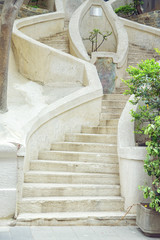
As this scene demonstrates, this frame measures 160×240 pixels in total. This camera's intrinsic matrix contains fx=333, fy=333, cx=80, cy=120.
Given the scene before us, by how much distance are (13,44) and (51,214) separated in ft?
22.3

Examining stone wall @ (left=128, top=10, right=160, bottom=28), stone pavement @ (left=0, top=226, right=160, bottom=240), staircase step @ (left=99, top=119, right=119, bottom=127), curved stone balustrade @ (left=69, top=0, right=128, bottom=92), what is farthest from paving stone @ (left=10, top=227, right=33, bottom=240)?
stone wall @ (left=128, top=10, right=160, bottom=28)

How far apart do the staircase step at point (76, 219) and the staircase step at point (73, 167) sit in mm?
953

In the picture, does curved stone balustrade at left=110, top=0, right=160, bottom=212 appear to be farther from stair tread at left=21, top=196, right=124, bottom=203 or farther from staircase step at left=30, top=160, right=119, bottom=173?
staircase step at left=30, top=160, right=119, bottom=173

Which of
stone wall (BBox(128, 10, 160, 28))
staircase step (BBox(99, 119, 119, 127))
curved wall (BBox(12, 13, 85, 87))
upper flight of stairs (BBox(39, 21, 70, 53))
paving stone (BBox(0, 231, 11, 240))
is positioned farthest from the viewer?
stone wall (BBox(128, 10, 160, 28))

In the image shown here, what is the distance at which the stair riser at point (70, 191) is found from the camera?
5373 millimetres

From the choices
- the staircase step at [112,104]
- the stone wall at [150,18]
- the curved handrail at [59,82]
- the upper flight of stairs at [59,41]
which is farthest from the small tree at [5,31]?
the stone wall at [150,18]

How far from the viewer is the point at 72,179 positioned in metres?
5.77

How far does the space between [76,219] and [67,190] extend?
23.5 inches

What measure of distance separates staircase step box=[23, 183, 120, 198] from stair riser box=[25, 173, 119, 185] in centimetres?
11

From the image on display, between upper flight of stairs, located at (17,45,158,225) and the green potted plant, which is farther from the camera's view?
upper flight of stairs, located at (17,45,158,225)

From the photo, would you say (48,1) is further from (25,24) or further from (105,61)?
(105,61)

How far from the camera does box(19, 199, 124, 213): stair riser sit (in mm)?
5129

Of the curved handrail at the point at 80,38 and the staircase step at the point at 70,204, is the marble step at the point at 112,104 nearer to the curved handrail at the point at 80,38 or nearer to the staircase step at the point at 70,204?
the curved handrail at the point at 80,38

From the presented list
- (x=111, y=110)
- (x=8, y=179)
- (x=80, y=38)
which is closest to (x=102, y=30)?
(x=80, y=38)
